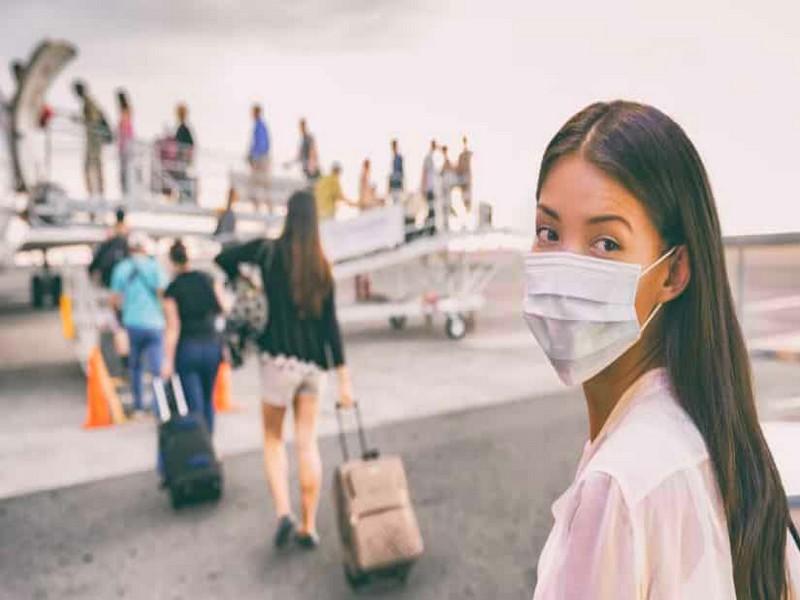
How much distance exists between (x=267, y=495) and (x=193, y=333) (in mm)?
1262

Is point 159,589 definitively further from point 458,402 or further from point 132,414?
point 458,402

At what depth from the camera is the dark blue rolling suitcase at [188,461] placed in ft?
14.9

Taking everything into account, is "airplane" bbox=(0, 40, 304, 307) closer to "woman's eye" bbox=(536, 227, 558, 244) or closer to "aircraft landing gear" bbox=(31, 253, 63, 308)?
"aircraft landing gear" bbox=(31, 253, 63, 308)

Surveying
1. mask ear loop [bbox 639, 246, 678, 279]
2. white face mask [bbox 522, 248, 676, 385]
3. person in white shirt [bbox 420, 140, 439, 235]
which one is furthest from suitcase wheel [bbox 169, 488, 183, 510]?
person in white shirt [bbox 420, 140, 439, 235]

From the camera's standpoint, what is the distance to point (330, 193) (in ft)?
38.8

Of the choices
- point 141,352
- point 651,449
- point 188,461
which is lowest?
point 188,461

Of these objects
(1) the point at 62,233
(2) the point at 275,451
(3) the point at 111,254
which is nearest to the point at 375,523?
(2) the point at 275,451

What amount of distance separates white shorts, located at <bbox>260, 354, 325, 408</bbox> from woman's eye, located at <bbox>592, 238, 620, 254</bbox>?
2.91 meters

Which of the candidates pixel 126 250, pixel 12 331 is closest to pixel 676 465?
pixel 126 250

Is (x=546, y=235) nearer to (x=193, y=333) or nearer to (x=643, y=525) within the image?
(x=643, y=525)

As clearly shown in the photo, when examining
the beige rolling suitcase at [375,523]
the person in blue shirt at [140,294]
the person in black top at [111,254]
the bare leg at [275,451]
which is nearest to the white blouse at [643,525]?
the beige rolling suitcase at [375,523]

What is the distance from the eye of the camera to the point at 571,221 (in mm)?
1005

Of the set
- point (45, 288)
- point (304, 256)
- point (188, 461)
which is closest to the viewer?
point (304, 256)

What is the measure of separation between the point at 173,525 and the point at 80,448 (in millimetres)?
2118
